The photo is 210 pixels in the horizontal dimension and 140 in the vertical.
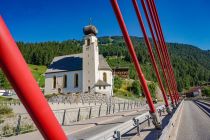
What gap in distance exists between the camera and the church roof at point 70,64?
80375mm

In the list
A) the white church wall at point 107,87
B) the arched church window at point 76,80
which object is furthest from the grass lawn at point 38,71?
the white church wall at point 107,87

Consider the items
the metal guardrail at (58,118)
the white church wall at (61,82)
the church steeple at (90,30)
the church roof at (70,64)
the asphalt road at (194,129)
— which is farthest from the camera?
the church roof at (70,64)

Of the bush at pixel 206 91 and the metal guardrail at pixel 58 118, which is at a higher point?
the bush at pixel 206 91

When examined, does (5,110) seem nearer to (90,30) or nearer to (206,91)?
(90,30)

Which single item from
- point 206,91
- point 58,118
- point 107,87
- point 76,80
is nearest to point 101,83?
point 107,87

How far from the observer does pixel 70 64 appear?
84.7m

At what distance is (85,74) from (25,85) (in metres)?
75.3

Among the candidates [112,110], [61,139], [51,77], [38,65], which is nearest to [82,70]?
[51,77]

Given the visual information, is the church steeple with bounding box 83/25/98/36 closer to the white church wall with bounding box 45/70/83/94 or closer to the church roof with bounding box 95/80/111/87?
the white church wall with bounding box 45/70/83/94

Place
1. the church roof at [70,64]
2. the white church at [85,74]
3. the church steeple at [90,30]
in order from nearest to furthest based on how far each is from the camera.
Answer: the white church at [85,74], the church steeple at [90,30], the church roof at [70,64]

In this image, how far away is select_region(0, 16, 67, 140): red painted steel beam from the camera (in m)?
1.18

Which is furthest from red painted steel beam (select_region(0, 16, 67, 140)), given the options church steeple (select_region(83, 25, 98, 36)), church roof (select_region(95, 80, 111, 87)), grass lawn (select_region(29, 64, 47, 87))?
grass lawn (select_region(29, 64, 47, 87))

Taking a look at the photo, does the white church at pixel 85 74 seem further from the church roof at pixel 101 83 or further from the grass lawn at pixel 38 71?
the grass lawn at pixel 38 71

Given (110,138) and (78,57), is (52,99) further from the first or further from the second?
(110,138)
